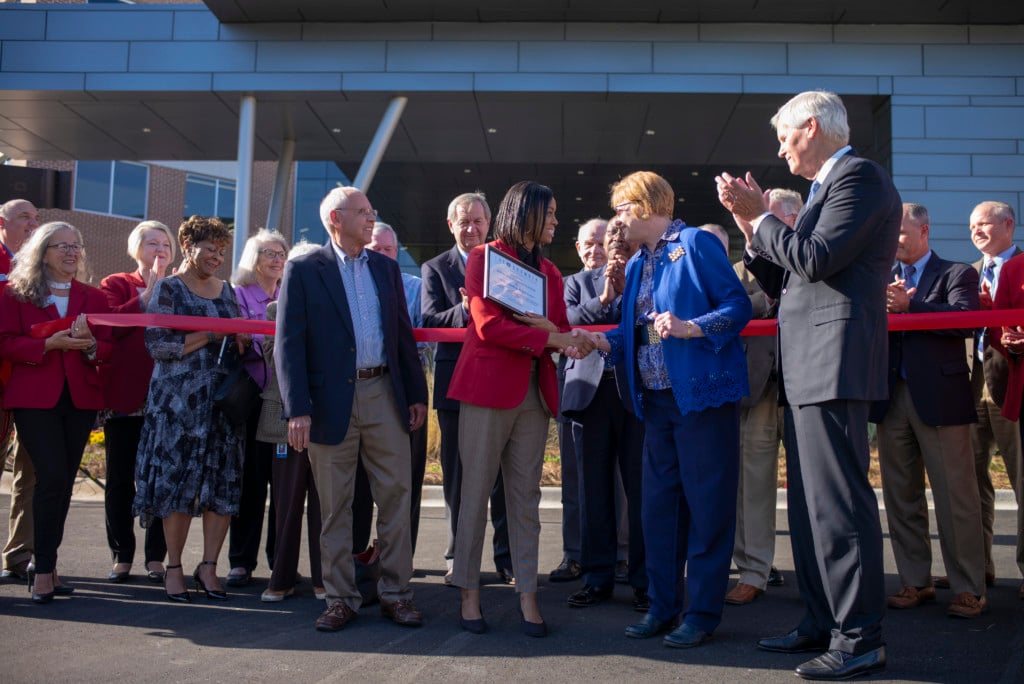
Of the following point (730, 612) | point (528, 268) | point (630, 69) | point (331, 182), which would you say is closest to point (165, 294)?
point (528, 268)

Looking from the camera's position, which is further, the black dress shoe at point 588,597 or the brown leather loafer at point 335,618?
the black dress shoe at point 588,597

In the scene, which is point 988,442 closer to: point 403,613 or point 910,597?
point 910,597

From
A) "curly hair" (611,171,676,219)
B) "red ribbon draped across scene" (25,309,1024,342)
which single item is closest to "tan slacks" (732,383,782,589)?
"red ribbon draped across scene" (25,309,1024,342)

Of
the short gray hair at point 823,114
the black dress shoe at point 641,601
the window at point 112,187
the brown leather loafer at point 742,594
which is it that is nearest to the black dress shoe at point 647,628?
the black dress shoe at point 641,601

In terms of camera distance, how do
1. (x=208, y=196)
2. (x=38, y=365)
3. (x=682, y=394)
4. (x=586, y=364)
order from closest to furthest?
1. (x=682, y=394)
2. (x=38, y=365)
3. (x=586, y=364)
4. (x=208, y=196)

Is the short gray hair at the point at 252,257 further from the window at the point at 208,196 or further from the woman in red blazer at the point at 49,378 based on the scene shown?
the window at the point at 208,196

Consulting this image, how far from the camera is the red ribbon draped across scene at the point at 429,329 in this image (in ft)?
16.2

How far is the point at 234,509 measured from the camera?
219 inches

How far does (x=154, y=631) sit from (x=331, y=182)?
24.0m

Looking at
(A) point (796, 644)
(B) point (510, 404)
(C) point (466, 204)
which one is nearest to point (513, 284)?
(B) point (510, 404)

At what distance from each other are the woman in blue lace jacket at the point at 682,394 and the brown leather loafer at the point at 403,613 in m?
1.10

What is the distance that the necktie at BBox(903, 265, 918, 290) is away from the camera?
5357mm

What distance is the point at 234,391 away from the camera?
546 centimetres

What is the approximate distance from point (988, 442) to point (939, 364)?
1275 millimetres
